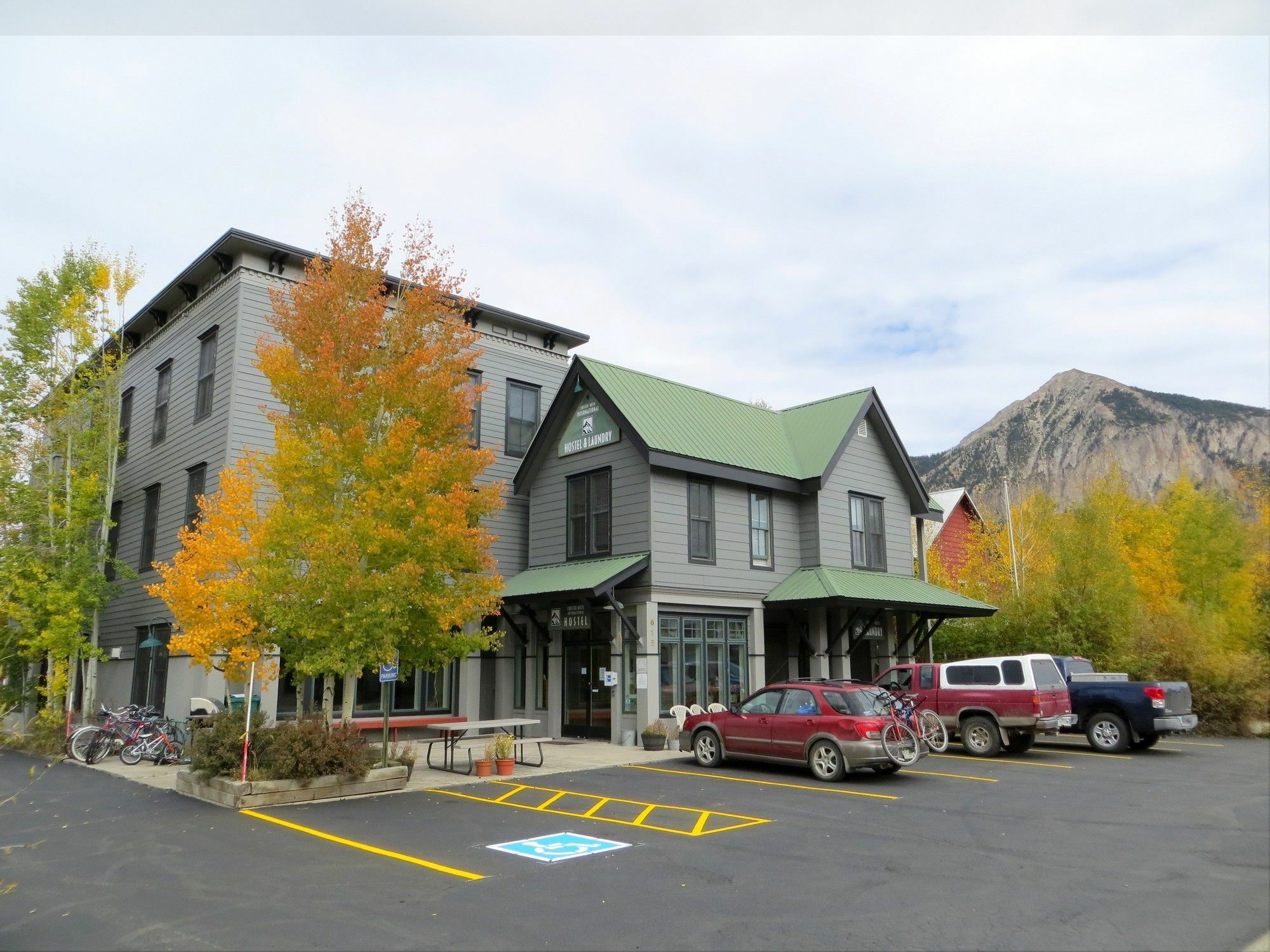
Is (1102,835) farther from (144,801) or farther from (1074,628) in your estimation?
(1074,628)

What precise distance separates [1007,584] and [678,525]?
2375cm

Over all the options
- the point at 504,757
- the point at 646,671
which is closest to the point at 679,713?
the point at 646,671

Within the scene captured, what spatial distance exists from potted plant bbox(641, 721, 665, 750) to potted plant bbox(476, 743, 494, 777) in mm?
4428

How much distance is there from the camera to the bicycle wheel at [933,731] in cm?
1905

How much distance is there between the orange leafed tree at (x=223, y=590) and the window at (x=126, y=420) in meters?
14.2

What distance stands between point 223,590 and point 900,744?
1172 cm

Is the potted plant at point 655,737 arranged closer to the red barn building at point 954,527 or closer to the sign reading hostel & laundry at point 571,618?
the sign reading hostel & laundry at point 571,618

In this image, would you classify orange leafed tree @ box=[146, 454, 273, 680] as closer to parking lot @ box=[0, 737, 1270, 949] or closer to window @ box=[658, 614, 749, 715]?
parking lot @ box=[0, 737, 1270, 949]

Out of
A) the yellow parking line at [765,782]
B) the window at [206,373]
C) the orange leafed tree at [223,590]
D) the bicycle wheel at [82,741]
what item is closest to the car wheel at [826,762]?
the yellow parking line at [765,782]

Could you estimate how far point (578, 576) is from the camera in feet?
72.4

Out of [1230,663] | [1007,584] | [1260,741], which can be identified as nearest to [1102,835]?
[1260,741]

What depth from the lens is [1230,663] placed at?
71.5 ft

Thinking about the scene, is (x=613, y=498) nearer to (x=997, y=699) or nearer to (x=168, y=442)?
(x=997, y=699)

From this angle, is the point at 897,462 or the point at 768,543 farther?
the point at 897,462
